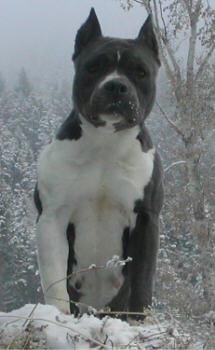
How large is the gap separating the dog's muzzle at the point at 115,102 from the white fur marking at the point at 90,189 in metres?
0.20

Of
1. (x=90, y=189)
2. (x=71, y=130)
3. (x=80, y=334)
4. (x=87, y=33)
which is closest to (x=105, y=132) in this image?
(x=71, y=130)

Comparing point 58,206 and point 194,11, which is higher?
point 58,206

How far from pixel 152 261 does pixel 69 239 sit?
0.48 meters

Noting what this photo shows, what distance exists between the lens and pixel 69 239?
4379mm

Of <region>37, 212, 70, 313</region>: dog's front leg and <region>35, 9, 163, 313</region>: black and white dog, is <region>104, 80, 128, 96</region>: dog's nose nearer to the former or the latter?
<region>35, 9, 163, 313</region>: black and white dog

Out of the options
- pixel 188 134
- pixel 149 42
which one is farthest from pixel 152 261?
pixel 188 134

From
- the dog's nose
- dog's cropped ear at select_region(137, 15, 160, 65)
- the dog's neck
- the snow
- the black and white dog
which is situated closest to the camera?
the snow

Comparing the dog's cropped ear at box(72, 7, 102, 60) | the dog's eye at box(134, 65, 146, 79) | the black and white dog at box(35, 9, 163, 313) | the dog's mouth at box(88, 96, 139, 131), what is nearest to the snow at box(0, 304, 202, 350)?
the black and white dog at box(35, 9, 163, 313)

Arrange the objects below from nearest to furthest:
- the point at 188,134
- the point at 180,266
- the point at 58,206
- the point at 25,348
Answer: the point at 25,348, the point at 58,206, the point at 188,134, the point at 180,266

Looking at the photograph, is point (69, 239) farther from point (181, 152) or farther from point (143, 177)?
point (181, 152)

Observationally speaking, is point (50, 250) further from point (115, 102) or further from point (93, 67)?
point (93, 67)

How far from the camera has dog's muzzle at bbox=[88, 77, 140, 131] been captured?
13.1ft

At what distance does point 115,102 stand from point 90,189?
1.67 ft

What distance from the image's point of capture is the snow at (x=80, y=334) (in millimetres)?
2438
